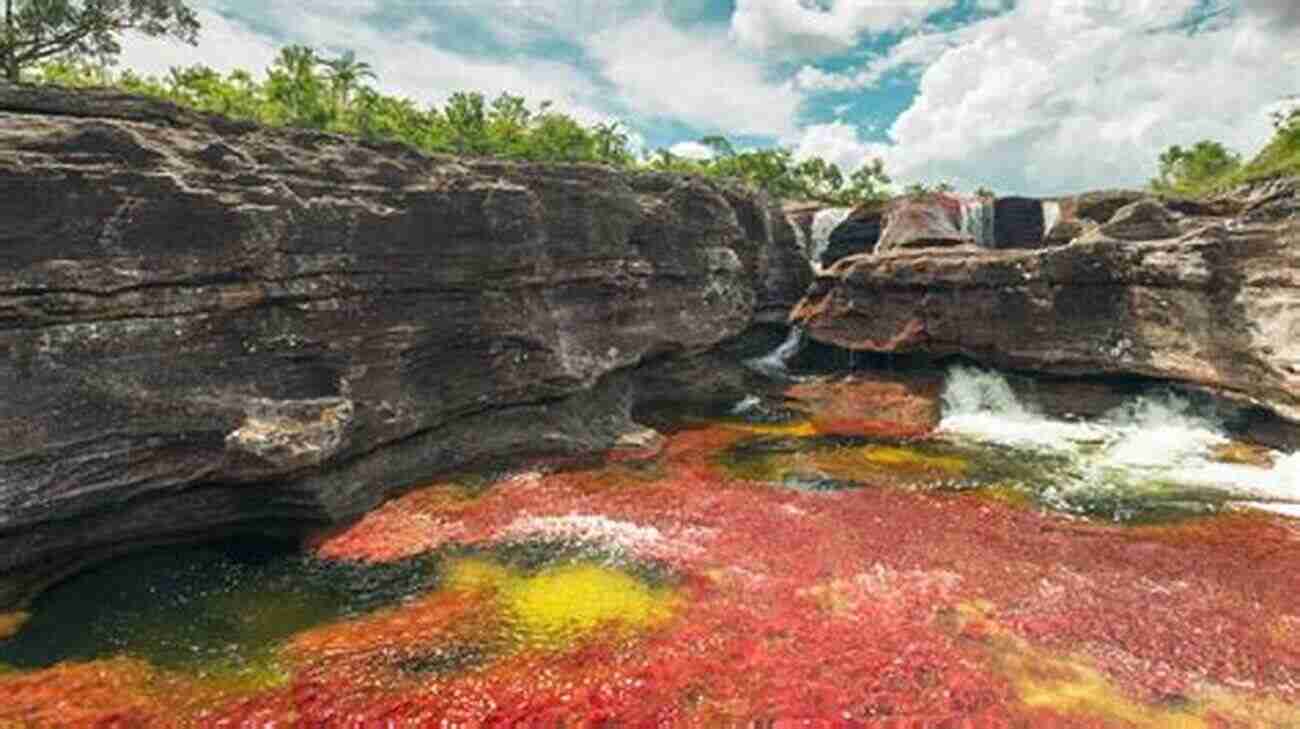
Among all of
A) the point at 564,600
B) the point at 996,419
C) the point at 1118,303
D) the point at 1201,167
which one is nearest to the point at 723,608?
the point at 564,600

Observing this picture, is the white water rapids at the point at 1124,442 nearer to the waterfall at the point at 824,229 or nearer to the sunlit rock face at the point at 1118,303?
the sunlit rock face at the point at 1118,303

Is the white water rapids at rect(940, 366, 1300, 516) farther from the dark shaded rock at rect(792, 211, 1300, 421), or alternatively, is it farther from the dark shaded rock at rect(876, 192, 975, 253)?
the dark shaded rock at rect(876, 192, 975, 253)

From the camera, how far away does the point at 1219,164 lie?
100062 millimetres

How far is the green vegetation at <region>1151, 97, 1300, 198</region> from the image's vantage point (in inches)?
2896

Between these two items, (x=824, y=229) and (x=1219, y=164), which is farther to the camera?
(x=1219, y=164)

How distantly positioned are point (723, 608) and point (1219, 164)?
112m

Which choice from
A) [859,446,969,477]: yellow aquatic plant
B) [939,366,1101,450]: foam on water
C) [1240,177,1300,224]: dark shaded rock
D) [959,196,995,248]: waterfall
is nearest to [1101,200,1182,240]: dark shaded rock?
[1240,177,1300,224]: dark shaded rock

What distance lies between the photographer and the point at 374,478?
2366 centimetres

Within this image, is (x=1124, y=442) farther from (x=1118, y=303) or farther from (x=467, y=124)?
(x=467, y=124)

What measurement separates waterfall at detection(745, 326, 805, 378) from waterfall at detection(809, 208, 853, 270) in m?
11.7

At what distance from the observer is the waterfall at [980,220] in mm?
56469

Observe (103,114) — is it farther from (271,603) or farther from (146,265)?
(271,603)

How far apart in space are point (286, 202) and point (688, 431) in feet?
58.3

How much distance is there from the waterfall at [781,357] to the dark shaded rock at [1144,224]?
16.7m
